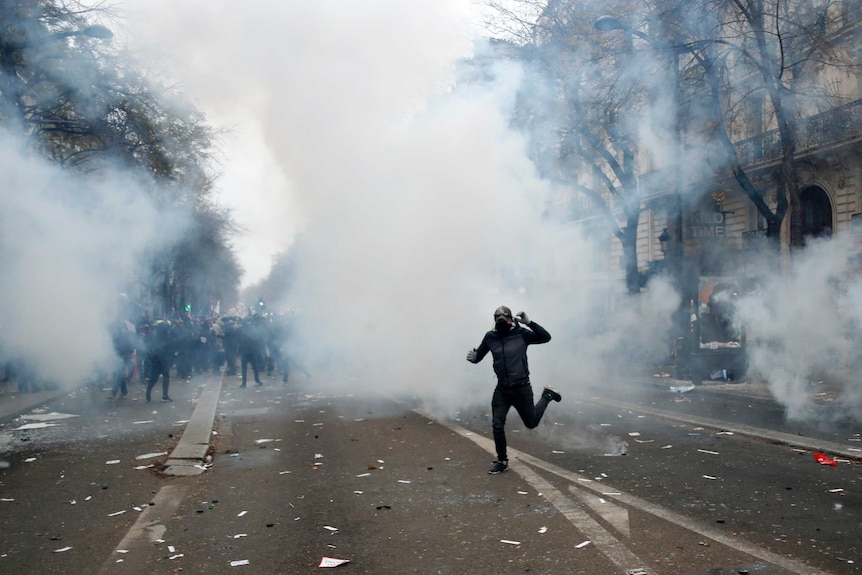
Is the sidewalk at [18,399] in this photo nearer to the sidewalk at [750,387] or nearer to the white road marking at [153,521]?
the white road marking at [153,521]

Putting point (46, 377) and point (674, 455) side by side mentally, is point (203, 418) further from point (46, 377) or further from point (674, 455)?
point (674, 455)

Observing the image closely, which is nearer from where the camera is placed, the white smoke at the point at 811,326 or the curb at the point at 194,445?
the curb at the point at 194,445

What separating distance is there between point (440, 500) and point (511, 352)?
71.2 inches

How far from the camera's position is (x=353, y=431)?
9641 millimetres

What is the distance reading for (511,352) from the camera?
7.20 metres

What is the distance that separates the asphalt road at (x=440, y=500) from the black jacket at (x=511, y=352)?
808 millimetres

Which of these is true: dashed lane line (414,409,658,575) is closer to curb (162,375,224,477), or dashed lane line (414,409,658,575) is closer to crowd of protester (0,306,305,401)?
curb (162,375,224,477)

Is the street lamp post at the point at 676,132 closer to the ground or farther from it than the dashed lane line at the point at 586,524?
farther from it

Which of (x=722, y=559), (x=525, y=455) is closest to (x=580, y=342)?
(x=525, y=455)

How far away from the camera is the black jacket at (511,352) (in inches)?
281

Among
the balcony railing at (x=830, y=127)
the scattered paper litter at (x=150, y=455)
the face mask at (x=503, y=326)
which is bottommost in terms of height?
the scattered paper litter at (x=150, y=455)

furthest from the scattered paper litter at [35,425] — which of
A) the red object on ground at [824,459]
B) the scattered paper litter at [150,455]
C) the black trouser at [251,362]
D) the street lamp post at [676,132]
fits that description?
the street lamp post at [676,132]

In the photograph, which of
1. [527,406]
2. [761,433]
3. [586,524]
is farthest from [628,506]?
[761,433]

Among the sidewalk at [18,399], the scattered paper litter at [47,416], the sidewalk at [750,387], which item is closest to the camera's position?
the sidewalk at [750,387]
